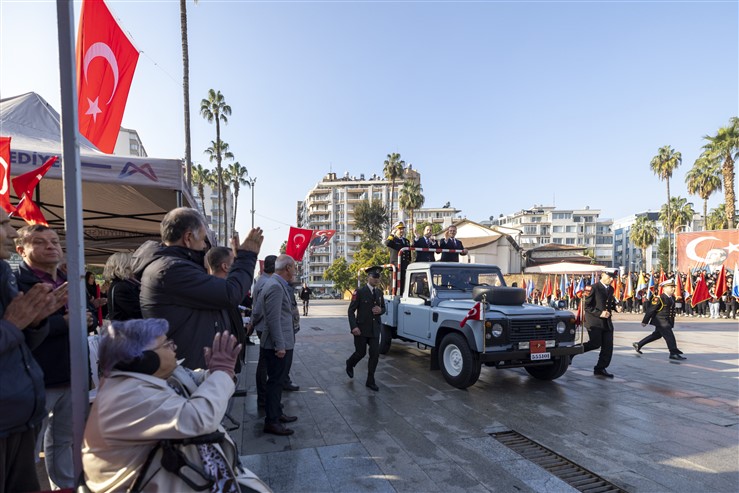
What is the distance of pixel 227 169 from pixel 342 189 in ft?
148

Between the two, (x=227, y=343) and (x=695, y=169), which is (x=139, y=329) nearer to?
(x=227, y=343)

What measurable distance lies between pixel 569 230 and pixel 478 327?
96970 mm

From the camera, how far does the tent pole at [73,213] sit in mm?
1709

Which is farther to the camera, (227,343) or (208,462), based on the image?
(227,343)

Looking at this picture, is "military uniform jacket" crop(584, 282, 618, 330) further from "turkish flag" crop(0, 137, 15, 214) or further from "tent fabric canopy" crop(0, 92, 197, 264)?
"turkish flag" crop(0, 137, 15, 214)

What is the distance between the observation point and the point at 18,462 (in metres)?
1.97

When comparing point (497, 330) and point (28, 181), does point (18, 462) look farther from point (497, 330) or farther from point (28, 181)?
point (497, 330)

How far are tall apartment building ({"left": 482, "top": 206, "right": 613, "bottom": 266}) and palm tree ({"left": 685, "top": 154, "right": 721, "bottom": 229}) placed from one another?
57.0 m

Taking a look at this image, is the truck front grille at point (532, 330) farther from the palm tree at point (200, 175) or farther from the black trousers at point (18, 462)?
the palm tree at point (200, 175)

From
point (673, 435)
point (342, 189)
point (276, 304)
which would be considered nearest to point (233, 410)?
A: point (276, 304)

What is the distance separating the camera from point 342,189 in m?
89.4

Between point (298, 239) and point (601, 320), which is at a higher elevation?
point (298, 239)

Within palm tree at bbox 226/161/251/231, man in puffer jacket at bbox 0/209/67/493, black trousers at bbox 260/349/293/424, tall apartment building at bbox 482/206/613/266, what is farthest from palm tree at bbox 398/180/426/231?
tall apartment building at bbox 482/206/613/266

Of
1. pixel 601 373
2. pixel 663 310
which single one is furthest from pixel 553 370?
pixel 663 310
